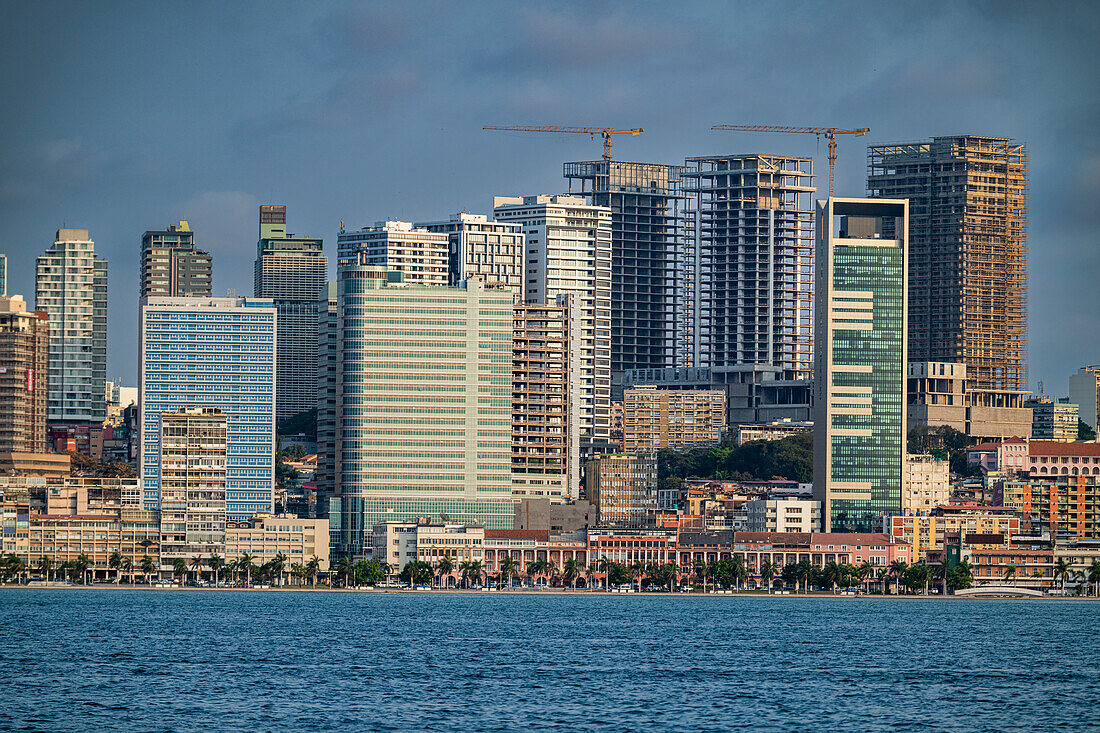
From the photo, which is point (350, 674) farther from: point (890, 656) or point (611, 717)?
point (890, 656)

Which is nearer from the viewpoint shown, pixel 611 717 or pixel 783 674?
pixel 611 717

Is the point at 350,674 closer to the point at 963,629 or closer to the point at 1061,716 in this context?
the point at 1061,716

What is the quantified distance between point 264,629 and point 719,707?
7117 centimetres

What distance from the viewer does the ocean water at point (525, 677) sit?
360 ft

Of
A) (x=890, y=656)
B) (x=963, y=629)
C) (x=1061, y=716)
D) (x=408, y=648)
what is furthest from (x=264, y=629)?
(x=1061, y=716)

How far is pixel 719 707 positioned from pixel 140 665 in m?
42.5

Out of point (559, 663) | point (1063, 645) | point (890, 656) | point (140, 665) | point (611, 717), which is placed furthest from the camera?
point (1063, 645)

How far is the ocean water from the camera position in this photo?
110 m

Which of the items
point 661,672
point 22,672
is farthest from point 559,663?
point 22,672

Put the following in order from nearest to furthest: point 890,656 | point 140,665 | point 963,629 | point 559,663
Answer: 1. point 140,665
2. point 559,663
3. point 890,656
4. point 963,629

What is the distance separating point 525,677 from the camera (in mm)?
133875

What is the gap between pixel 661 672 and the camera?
459ft

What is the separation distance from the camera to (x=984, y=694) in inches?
5022

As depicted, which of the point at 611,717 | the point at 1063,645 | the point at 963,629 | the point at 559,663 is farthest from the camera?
the point at 963,629
